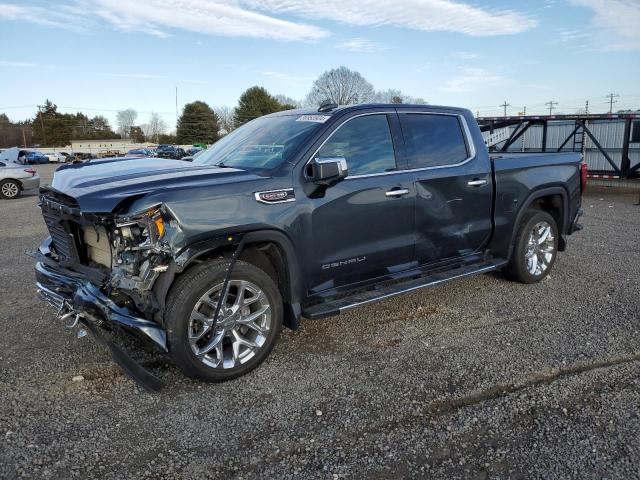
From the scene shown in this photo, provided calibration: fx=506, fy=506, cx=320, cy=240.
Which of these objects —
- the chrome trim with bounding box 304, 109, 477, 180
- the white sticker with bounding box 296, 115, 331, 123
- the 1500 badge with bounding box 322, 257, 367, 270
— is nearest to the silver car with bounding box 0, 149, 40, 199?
the white sticker with bounding box 296, 115, 331, 123

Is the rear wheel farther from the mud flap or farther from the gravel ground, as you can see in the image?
the mud flap

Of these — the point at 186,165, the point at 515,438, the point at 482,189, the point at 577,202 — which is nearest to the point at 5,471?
the point at 186,165

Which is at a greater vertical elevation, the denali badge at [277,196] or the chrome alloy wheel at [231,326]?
the denali badge at [277,196]

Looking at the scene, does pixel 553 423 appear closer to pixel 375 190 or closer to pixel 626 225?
pixel 375 190

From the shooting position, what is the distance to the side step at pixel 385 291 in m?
3.86

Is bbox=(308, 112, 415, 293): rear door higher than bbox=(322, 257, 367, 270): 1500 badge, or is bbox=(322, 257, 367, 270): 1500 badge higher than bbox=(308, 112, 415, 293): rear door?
bbox=(308, 112, 415, 293): rear door

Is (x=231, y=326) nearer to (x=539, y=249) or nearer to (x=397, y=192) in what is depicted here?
(x=397, y=192)

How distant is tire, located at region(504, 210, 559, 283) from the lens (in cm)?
551

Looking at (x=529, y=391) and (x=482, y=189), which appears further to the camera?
(x=482, y=189)

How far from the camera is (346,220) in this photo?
13.1 ft

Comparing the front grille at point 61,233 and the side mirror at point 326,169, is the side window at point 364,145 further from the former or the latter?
the front grille at point 61,233

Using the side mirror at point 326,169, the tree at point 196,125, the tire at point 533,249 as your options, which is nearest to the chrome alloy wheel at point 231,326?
the side mirror at point 326,169

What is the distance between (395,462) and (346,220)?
187cm

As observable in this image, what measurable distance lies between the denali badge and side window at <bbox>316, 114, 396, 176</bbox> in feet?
1.46
